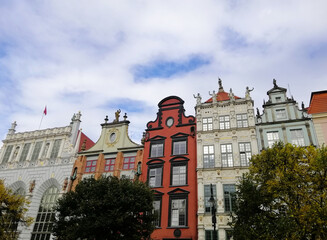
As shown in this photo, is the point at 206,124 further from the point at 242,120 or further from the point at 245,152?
the point at 245,152

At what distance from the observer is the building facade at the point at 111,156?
31500 mm

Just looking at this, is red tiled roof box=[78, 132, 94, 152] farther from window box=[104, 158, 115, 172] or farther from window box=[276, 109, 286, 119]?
window box=[276, 109, 286, 119]

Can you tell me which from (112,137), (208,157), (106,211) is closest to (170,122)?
(208,157)

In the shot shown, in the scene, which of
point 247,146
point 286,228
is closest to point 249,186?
point 286,228

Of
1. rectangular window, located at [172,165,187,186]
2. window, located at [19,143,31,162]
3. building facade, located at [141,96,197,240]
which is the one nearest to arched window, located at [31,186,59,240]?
window, located at [19,143,31,162]

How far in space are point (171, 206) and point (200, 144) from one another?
726cm

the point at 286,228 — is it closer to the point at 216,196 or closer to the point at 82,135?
the point at 216,196

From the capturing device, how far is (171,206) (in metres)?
27.0

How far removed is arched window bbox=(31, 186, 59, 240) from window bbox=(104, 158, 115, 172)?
740cm

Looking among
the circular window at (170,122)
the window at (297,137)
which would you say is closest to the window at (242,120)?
the window at (297,137)

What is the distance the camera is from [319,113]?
87.9ft

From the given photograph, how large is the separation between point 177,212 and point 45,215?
17.5m

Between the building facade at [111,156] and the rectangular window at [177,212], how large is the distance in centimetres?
571

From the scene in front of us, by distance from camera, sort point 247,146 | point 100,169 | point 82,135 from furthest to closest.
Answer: point 82,135, point 100,169, point 247,146
